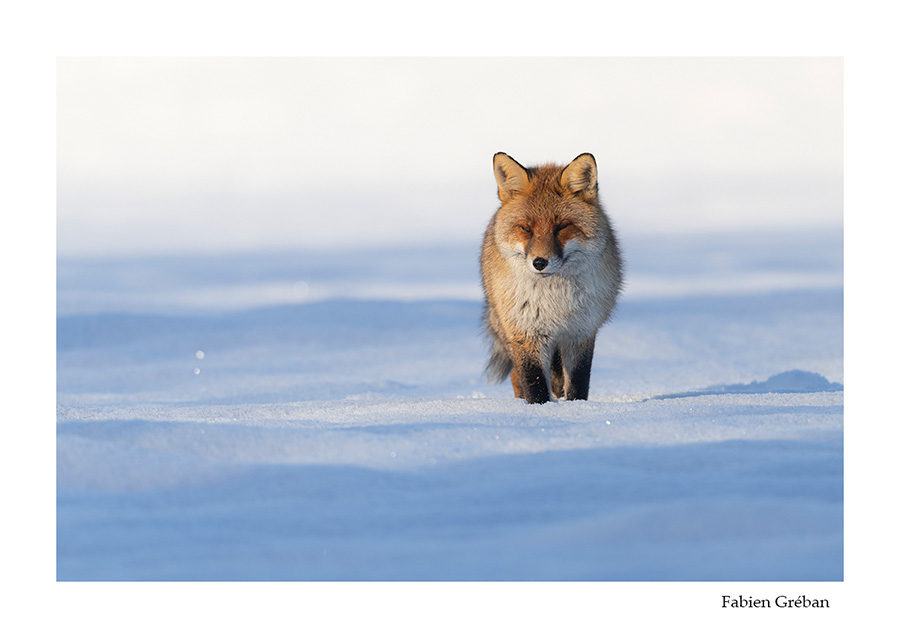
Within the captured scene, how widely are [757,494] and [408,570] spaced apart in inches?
52.1

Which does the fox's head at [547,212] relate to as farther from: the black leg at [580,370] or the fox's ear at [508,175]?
the black leg at [580,370]

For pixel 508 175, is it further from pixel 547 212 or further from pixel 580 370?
pixel 580 370

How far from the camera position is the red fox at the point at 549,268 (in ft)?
17.3

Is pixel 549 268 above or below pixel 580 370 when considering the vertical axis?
above

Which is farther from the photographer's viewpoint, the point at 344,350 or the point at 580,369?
A: the point at 344,350

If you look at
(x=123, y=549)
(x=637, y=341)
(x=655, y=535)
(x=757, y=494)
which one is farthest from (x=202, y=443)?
(x=637, y=341)

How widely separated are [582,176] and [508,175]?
419 millimetres

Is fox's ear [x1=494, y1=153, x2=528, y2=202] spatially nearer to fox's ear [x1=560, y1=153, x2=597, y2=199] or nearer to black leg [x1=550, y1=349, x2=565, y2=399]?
fox's ear [x1=560, y1=153, x2=597, y2=199]

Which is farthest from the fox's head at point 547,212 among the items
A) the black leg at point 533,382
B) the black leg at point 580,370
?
the black leg at point 580,370

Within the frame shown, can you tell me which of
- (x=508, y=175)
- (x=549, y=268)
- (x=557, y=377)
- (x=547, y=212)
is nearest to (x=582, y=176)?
(x=547, y=212)

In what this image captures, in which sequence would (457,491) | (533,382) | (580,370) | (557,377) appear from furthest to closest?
(557,377) < (580,370) < (533,382) < (457,491)

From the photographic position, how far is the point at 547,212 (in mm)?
5281

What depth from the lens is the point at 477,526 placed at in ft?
10.9
